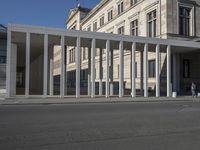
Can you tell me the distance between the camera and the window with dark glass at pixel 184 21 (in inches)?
1751

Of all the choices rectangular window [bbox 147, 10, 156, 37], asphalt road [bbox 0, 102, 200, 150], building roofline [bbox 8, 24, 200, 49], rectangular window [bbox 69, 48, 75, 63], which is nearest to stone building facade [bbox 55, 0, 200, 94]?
rectangular window [bbox 147, 10, 156, 37]

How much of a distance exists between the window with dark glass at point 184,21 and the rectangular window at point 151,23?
3.45 m

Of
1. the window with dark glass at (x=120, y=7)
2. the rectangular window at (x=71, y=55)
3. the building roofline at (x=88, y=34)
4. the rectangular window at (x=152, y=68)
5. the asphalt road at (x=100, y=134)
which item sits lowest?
the asphalt road at (x=100, y=134)

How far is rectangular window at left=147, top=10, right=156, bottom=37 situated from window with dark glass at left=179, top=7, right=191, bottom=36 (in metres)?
3.45

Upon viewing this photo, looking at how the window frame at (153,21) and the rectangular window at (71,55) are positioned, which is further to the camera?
the rectangular window at (71,55)

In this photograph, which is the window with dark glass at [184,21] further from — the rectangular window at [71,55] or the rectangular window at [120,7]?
the rectangular window at [71,55]

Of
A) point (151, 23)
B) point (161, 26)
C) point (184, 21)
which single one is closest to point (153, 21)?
point (151, 23)

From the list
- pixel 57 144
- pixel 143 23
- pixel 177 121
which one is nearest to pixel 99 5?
pixel 143 23

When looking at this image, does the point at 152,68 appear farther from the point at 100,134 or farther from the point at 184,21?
the point at 100,134

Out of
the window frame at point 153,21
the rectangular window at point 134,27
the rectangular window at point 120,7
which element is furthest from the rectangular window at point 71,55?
the window frame at point 153,21

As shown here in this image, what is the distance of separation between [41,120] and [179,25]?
34.7m

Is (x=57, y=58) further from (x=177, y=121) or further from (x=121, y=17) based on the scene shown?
(x=177, y=121)

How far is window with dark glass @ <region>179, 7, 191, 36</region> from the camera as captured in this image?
1751 inches

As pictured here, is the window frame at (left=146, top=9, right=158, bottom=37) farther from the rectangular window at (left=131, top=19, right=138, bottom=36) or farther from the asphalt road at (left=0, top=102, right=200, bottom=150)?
the asphalt road at (left=0, top=102, right=200, bottom=150)
